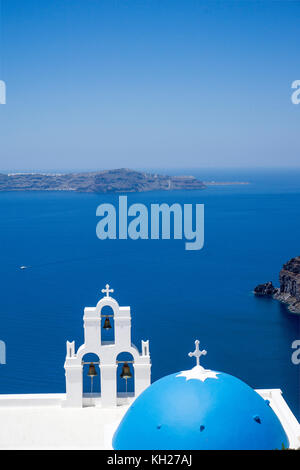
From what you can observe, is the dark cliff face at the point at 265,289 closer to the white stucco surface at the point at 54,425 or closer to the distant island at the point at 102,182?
the white stucco surface at the point at 54,425

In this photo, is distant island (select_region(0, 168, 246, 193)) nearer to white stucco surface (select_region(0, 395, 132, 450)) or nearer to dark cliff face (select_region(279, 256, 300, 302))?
dark cliff face (select_region(279, 256, 300, 302))

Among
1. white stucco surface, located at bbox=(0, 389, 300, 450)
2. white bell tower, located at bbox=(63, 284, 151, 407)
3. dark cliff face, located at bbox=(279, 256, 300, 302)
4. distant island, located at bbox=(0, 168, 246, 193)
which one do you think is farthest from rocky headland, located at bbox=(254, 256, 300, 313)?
distant island, located at bbox=(0, 168, 246, 193)

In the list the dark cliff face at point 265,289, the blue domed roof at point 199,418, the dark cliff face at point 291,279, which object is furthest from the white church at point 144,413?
the dark cliff face at point 265,289

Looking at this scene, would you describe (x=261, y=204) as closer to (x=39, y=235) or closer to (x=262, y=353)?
(x=39, y=235)

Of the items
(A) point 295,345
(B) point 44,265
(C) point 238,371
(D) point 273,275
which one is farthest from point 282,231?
(C) point 238,371

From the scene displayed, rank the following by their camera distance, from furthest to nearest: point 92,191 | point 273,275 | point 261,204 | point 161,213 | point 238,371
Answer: point 92,191 < point 261,204 < point 161,213 < point 273,275 < point 238,371

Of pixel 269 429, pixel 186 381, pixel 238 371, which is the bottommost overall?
pixel 238 371

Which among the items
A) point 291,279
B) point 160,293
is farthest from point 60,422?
point 291,279
